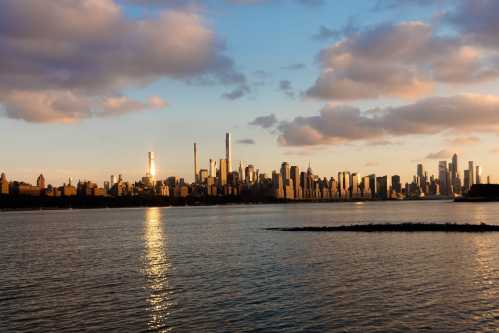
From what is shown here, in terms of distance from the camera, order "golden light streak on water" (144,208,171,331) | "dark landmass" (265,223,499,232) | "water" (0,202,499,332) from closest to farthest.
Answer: "water" (0,202,499,332) < "golden light streak on water" (144,208,171,331) < "dark landmass" (265,223,499,232)

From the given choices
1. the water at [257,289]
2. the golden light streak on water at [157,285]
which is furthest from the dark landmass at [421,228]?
the golden light streak on water at [157,285]

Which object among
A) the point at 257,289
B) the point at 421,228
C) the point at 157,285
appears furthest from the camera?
the point at 421,228

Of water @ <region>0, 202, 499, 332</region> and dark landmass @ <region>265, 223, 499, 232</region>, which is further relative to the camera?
dark landmass @ <region>265, 223, 499, 232</region>

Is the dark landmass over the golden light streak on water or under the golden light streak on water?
under

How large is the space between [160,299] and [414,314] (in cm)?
1911

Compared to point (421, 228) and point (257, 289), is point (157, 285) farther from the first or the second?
point (421, 228)

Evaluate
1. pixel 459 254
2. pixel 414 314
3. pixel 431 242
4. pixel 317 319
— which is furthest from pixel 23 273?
pixel 431 242

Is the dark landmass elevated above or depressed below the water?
below

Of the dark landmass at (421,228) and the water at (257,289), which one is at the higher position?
the water at (257,289)

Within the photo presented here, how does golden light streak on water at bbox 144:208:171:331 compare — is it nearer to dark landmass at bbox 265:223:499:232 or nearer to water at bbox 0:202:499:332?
water at bbox 0:202:499:332

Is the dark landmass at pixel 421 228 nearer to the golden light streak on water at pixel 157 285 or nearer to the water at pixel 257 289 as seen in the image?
the water at pixel 257 289

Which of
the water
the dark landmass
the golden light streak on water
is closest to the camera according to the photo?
the water

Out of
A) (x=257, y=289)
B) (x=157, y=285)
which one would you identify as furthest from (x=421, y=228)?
(x=157, y=285)

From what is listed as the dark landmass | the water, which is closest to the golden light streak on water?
the water
